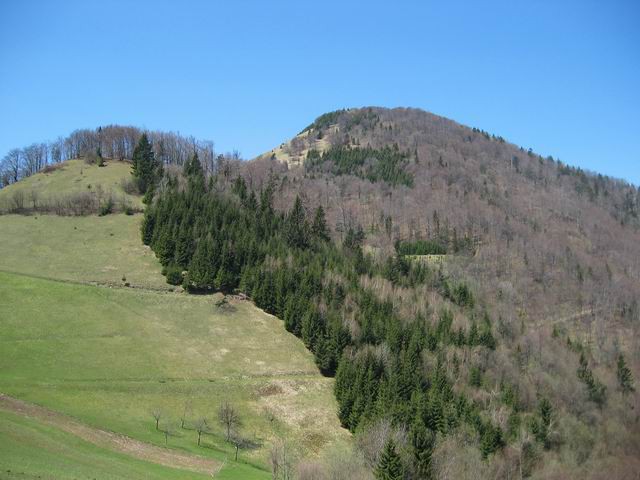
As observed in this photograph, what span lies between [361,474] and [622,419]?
78652 millimetres

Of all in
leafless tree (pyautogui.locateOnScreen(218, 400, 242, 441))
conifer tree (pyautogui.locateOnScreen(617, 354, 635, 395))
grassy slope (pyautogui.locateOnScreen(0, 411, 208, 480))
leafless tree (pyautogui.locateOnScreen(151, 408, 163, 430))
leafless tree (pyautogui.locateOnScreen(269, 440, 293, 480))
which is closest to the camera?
grassy slope (pyautogui.locateOnScreen(0, 411, 208, 480))

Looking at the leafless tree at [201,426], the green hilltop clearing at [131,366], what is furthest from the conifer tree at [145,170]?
the leafless tree at [201,426]

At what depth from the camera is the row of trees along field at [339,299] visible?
84.5 meters

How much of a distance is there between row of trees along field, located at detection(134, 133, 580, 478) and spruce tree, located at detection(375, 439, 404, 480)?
0.98ft

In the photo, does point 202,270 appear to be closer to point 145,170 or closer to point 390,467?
point 145,170

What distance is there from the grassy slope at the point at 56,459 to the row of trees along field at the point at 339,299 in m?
24.1

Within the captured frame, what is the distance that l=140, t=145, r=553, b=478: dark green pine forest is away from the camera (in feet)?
277

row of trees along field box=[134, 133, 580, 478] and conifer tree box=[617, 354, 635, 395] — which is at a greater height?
row of trees along field box=[134, 133, 580, 478]

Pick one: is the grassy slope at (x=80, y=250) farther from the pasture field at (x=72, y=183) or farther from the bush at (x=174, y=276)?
the pasture field at (x=72, y=183)

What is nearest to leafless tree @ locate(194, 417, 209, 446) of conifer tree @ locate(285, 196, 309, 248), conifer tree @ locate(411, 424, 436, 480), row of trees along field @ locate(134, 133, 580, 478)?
row of trees along field @ locate(134, 133, 580, 478)

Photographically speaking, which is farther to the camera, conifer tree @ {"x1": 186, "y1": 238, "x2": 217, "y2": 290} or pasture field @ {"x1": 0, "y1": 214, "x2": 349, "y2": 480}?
conifer tree @ {"x1": 186, "y1": 238, "x2": 217, "y2": 290}

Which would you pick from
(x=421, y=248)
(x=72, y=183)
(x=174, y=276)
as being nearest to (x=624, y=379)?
(x=421, y=248)

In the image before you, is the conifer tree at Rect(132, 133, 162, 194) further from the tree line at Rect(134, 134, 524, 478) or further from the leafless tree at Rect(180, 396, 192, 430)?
the leafless tree at Rect(180, 396, 192, 430)

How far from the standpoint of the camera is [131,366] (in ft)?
261
